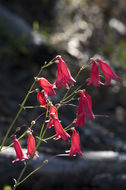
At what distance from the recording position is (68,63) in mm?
6824

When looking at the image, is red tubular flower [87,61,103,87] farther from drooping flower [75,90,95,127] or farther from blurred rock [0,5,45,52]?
blurred rock [0,5,45,52]

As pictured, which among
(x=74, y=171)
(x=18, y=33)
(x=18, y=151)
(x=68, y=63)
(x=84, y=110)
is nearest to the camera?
(x=84, y=110)

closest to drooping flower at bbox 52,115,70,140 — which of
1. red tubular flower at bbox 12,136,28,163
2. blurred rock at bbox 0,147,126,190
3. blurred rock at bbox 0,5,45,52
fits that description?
red tubular flower at bbox 12,136,28,163

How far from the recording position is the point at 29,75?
6.64 meters

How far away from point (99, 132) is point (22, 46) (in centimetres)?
282

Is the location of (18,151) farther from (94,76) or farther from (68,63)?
(68,63)

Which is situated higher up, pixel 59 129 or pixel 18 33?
pixel 18 33

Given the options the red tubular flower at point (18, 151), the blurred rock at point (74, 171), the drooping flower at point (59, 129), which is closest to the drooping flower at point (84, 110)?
the drooping flower at point (59, 129)

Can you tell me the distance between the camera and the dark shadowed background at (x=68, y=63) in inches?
152

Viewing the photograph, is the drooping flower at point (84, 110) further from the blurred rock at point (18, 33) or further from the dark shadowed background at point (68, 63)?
the blurred rock at point (18, 33)

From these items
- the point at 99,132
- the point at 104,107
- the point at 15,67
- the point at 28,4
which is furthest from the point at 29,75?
the point at 28,4

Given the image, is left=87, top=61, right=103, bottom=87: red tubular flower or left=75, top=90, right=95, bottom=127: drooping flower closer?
left=75, top=90, right=95, bottom=127: drooping flower

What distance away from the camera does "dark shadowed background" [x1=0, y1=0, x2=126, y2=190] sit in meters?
3.85

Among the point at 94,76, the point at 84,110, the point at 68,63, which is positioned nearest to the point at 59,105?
the point at 84,110
